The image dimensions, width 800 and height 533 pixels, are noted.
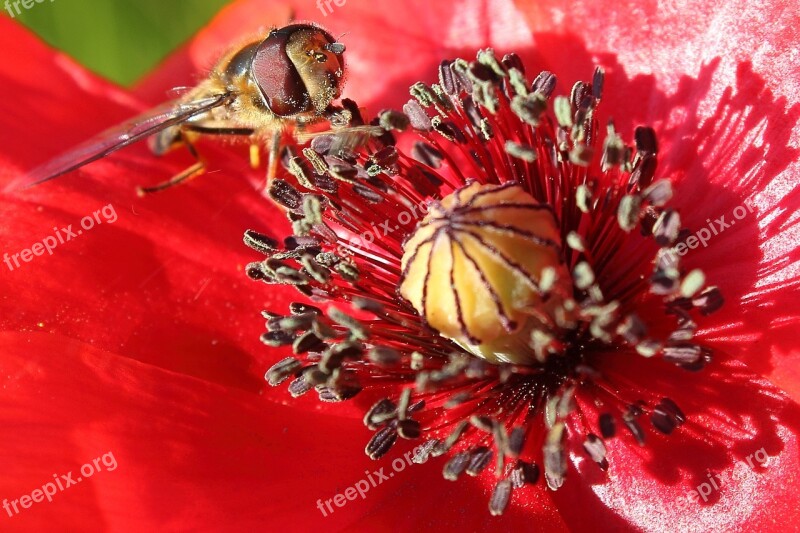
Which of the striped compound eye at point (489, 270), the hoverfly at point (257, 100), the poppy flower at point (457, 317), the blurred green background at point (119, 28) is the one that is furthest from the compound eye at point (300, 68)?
the blurred green background at point (119, 28)

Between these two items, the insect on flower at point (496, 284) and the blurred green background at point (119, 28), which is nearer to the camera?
the insect on flower at point (496, 284)

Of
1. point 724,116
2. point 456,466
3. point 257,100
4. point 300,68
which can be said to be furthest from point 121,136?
point 724,116

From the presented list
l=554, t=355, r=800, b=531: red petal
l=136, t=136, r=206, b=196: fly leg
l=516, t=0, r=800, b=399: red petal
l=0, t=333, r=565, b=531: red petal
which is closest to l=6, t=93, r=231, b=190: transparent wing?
l=136, t=136, r=206, b=196: fly leg

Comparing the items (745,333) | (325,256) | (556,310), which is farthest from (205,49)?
(745,333)

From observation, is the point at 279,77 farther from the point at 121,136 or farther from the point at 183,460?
the point at 183,460

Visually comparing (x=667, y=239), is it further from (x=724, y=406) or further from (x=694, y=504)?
(x=694, y=504)

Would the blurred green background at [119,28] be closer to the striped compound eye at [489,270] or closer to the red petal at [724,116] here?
the red petal at [724,116]
